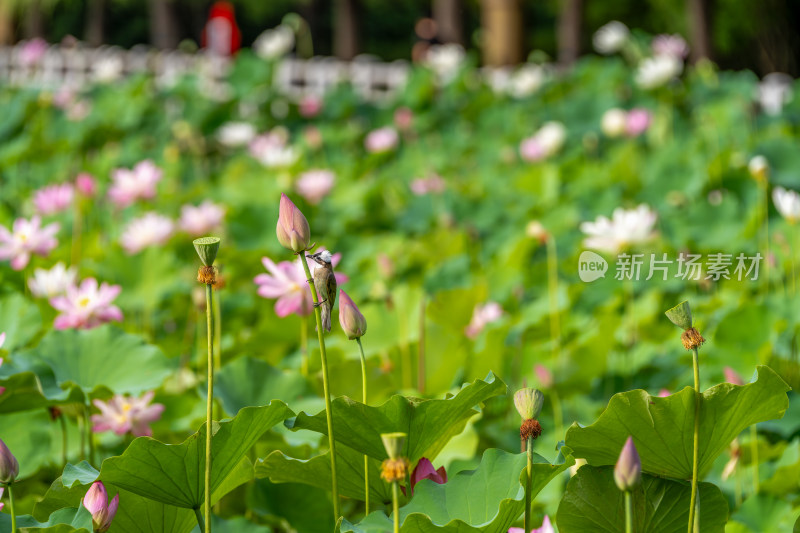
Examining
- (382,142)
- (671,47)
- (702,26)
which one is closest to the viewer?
(382,142)

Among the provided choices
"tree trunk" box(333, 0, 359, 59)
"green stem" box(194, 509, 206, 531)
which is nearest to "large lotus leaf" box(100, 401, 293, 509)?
"green stem" box(194, 509, 206, 531)

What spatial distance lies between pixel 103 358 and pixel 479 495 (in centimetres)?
52

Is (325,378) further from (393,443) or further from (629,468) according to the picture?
(629,468)

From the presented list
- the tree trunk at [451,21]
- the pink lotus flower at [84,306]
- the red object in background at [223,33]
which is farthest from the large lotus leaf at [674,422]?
the red object in background at [223,33]

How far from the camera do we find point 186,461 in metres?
0.77

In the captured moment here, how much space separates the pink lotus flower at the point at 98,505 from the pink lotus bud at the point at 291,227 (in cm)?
23

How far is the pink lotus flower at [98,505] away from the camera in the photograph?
0.73 m

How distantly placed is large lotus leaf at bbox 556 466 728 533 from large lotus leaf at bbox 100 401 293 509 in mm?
236

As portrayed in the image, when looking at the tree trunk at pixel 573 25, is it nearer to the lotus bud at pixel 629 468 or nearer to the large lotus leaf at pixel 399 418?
the large lotus leaf at pixel 399 418

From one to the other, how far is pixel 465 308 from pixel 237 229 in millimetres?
768

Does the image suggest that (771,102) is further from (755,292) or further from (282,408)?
(282,408)

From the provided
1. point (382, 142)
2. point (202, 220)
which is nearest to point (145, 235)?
point (202, 220)

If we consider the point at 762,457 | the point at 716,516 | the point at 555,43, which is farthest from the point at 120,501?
the point at 555,43

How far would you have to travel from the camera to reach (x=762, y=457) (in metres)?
1.16
